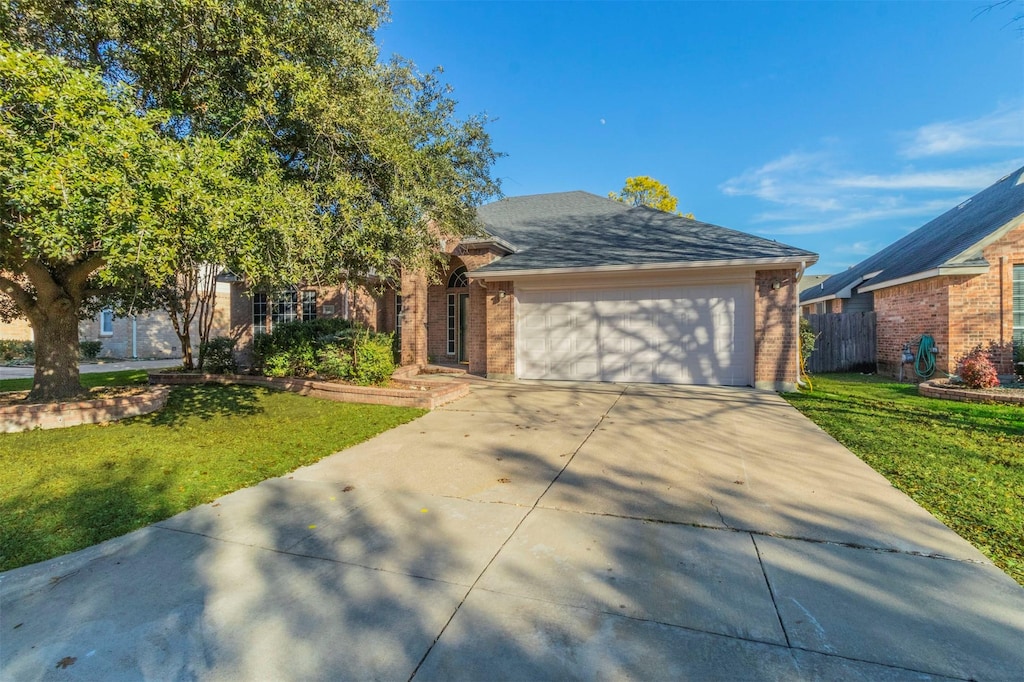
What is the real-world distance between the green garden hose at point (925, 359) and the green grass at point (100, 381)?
61.2 feet

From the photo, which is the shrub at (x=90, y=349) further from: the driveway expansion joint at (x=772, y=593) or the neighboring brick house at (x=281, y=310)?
the driveway expansion joint at (x=772, y=593)

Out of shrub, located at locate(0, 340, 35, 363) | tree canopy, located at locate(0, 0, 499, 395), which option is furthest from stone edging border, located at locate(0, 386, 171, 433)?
shrub, located at locate(0, 340, 35, 363)

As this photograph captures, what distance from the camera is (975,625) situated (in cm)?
231

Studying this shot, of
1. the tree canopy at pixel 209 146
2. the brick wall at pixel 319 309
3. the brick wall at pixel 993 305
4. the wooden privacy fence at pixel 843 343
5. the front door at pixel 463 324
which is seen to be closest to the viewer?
the tree canopy at pixel 209 146

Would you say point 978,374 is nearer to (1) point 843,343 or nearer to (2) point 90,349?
(1) point 843,343

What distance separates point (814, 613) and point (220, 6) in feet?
23.6

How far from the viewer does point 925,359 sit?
1095 cm

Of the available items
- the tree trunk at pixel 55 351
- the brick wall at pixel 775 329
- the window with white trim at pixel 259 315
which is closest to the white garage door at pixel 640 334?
the brick wall at pixel 775 329

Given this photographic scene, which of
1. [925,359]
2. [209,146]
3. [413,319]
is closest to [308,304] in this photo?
[413,319]

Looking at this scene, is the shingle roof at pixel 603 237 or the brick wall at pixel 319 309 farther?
the brick wall at pixel 319 309

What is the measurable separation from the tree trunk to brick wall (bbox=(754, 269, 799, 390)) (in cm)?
1251

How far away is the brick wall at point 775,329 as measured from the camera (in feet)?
31.4

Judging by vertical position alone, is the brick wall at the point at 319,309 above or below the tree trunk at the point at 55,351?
above

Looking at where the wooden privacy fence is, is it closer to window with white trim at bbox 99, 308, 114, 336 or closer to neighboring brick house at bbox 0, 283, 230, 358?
neighboring brick house at bbox 0, 283, 230, 358
